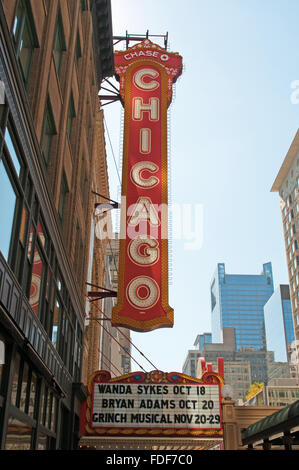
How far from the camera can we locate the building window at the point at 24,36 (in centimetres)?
1326

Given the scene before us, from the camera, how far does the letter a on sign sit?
2584 cm

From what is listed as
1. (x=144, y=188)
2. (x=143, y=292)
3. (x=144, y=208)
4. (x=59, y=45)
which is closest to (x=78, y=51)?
(x=59, y=45)

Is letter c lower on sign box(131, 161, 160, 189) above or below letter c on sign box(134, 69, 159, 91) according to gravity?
below

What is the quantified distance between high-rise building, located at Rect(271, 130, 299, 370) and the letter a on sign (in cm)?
6532

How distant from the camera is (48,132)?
18234mm

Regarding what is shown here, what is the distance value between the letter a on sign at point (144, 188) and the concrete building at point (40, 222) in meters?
2.57

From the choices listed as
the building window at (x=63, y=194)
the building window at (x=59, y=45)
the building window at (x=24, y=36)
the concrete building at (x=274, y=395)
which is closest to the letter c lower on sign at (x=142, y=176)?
the building window at (x=63, y=194)

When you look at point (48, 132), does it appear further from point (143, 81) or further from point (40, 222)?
point (143, 81)

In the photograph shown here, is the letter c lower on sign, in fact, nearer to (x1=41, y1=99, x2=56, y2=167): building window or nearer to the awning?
(x1=41, y1=99, x2=56, y2=167): building window

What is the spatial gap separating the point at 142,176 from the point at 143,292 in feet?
23.5

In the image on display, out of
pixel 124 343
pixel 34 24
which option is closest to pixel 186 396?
pixel 34 24

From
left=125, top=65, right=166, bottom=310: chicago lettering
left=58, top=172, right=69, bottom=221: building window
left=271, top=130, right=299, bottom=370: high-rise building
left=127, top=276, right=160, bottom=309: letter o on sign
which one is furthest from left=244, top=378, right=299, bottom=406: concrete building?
left=271, top=130, right=299, bottom=370: high-rise building

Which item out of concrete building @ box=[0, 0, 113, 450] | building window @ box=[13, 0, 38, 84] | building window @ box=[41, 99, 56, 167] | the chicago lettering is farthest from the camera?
the chicago lettering

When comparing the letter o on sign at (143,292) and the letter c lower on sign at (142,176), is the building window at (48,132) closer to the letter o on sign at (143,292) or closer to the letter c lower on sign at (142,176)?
the letter o on sign at (143,292)
